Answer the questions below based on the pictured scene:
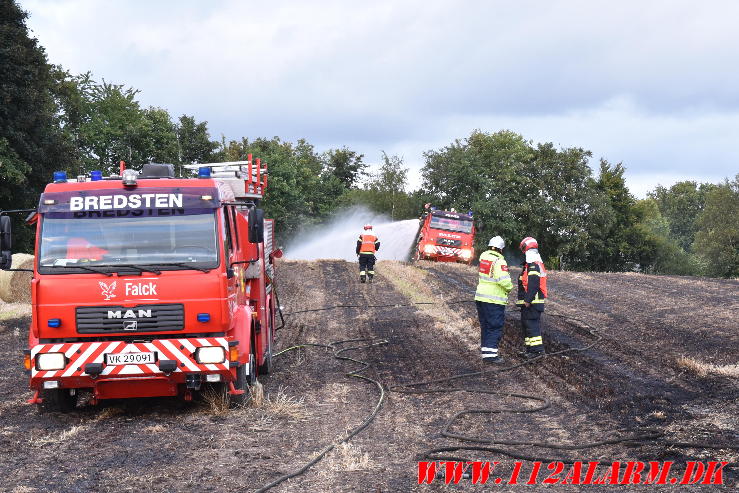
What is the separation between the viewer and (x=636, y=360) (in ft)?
39.3

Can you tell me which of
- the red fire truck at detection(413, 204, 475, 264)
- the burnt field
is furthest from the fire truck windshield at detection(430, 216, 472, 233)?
the burnt field

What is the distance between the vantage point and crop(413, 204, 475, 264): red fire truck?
1426 inches

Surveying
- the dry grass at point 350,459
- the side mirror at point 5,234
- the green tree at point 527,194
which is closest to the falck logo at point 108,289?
the side mirror at point 5,234

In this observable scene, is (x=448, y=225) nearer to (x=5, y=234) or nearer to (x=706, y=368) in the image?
(x=706, y=368)

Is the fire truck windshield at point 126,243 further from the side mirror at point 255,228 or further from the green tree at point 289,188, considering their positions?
the green tree at point 289,188

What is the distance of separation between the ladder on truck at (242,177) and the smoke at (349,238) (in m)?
25.4

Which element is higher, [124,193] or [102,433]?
[124,193]

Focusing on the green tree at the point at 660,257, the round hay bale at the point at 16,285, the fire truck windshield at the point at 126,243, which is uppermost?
the fire truck windshield at the point at 126,243

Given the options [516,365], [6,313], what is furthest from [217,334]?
[6,313]

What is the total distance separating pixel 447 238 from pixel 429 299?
48.0 feet

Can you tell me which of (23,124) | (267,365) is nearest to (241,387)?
(267,365)

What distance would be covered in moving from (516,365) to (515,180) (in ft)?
163

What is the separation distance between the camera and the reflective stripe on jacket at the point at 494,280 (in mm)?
12547

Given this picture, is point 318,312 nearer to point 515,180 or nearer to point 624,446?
point 624,446
